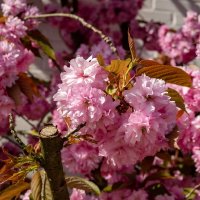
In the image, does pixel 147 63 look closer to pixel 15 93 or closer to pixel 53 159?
pixel 53 159

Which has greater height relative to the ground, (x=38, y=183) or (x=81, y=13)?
(x=38, y=183)

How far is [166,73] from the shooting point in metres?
1.04

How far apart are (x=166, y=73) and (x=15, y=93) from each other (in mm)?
506

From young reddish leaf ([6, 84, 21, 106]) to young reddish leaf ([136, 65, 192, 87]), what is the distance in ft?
1.55

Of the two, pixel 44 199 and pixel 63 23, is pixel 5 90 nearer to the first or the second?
pixel 44 199

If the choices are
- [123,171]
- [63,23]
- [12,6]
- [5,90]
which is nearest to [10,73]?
[5,90]

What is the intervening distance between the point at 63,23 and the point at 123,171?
0.79 meters

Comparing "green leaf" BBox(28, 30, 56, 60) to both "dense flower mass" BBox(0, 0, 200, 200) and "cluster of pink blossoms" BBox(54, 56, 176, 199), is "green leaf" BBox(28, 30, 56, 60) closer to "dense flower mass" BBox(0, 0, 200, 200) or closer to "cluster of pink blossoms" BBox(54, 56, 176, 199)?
"dense flower mass" BBox(0, 0, 200, 200)

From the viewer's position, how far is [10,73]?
135cm

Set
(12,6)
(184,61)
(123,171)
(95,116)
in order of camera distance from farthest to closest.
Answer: (184,61) → (123,171) → (12,6) → (95,116)

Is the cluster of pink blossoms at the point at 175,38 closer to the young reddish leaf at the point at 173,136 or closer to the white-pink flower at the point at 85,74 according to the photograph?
the young reddish leaf at the point at 173,136

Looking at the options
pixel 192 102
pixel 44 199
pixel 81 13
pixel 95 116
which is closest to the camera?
pixel 95 116

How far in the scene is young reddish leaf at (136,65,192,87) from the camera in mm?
1005

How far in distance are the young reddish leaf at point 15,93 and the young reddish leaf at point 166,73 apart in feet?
1.55
